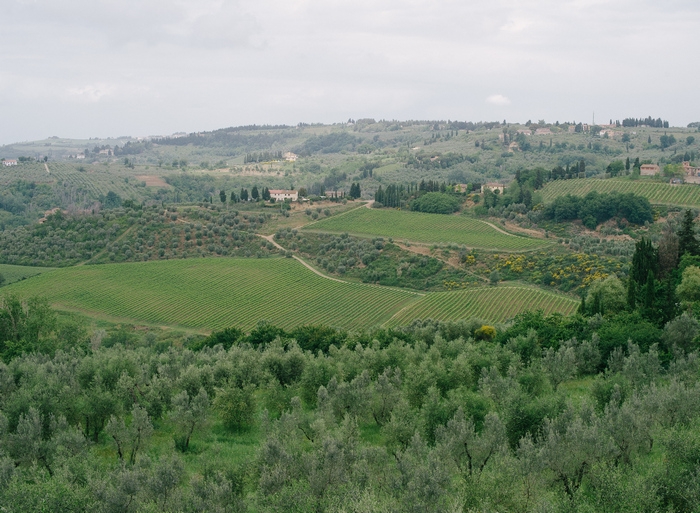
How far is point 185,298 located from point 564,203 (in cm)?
6494

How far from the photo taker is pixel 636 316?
154 feet

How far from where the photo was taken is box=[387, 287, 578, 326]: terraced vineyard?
7181 centimetres

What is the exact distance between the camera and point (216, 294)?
280ft

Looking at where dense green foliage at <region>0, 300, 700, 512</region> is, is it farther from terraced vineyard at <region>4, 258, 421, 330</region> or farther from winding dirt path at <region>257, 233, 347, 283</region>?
winding dirt path at <region>257, 233, 347, 283</region>

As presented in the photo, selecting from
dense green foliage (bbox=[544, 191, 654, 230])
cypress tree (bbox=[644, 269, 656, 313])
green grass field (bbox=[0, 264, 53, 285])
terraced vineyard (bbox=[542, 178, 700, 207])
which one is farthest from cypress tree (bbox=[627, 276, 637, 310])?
green grass field (bbox=[0, 264, 53, 285])

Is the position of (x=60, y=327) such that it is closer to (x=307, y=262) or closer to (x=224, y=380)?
(x=224, y=380)

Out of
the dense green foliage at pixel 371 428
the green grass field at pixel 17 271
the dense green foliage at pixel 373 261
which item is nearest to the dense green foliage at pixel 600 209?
the dense green foliage at pixel 373 261

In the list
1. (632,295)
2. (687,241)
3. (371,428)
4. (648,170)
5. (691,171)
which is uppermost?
(648,170)

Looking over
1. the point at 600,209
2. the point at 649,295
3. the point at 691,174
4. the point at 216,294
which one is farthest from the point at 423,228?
the point at 649,295

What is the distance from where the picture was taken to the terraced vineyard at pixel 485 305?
236 ft

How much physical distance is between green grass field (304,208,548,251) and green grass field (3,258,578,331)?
18.1 m

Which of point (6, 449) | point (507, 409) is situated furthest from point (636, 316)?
point (6, 449)

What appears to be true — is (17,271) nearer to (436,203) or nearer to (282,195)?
(282,195)

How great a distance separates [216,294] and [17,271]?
35.5 metres
